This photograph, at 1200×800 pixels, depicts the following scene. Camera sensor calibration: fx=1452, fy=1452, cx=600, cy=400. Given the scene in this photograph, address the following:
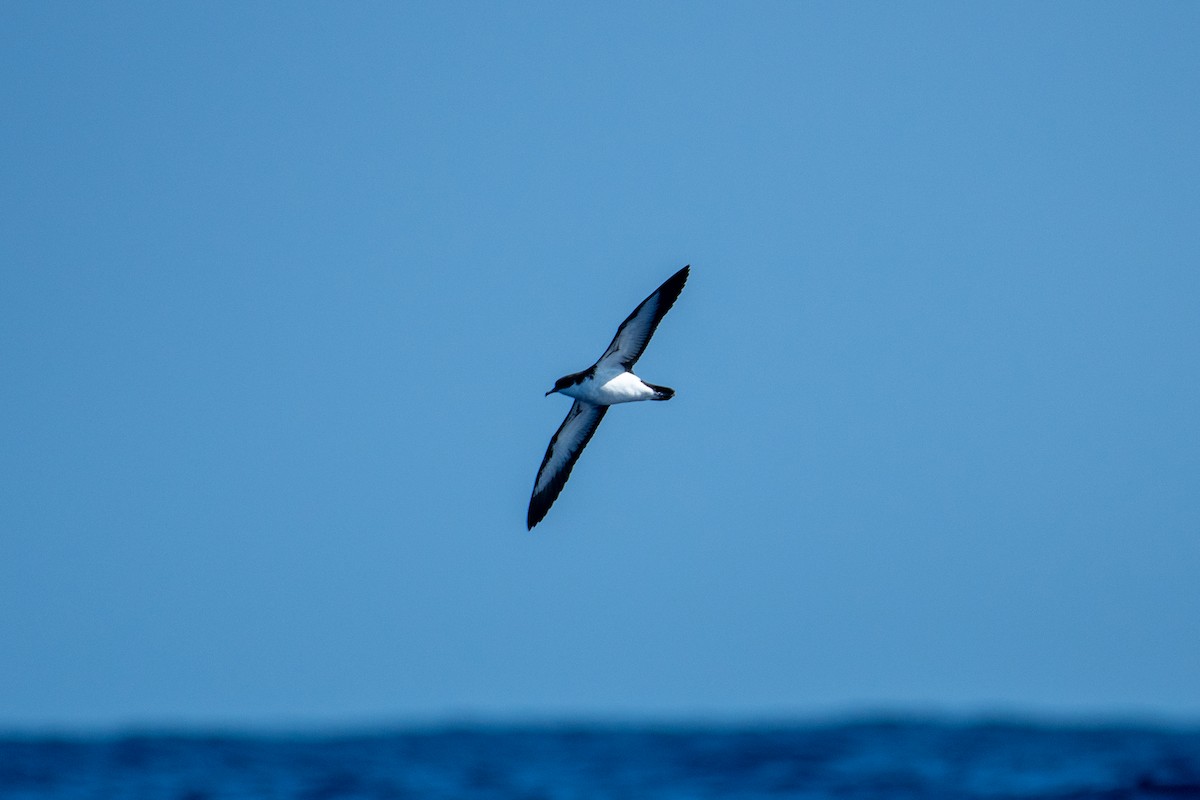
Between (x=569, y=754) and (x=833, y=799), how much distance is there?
24.0ft

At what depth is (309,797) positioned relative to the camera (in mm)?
18094

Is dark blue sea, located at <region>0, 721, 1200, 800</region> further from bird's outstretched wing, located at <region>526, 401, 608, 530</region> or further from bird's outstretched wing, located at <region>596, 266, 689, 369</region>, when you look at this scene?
bird's outstretched wing, located at <region>596, 266, 689, 369</region>

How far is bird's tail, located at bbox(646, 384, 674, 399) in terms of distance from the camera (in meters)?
13.8

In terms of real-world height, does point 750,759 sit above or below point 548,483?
below

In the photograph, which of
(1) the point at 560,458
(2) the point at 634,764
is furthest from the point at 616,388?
(2) the point at 634,764

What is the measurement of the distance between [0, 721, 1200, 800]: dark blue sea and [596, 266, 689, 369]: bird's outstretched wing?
6.65 m

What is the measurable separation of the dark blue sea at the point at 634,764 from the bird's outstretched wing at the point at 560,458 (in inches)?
172

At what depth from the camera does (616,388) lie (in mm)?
13695

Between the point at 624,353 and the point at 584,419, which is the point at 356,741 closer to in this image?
the point at 584,419

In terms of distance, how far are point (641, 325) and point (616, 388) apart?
2.10 ft

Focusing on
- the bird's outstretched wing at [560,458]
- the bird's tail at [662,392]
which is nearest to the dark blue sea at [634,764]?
the bird's outstretched wing at [560,458]

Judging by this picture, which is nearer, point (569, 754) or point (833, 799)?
point (833, 799)

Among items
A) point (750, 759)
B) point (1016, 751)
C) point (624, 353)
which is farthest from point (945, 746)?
point (624, 353)

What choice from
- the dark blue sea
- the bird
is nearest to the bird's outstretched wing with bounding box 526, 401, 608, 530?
the bird
